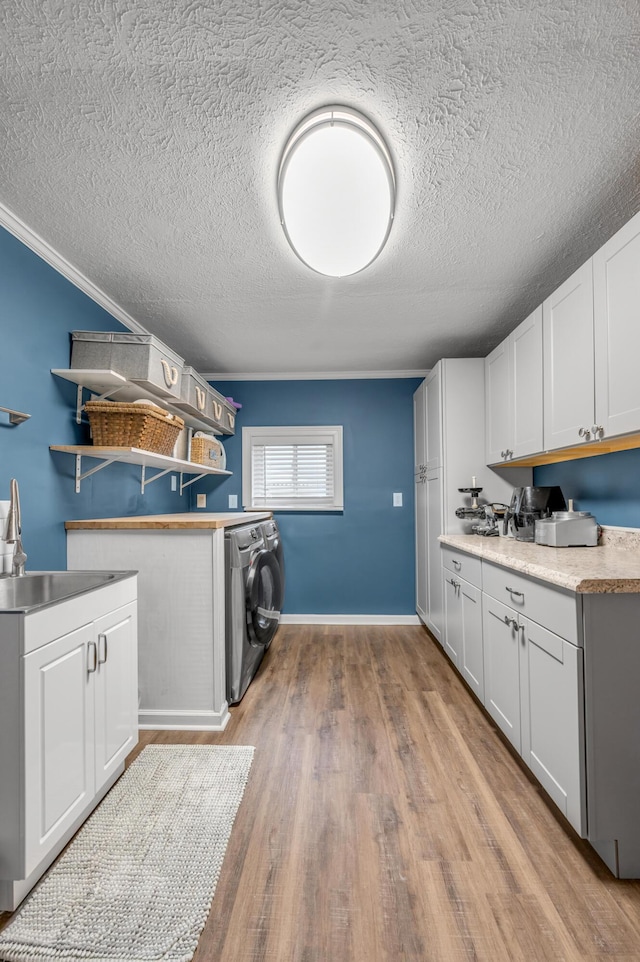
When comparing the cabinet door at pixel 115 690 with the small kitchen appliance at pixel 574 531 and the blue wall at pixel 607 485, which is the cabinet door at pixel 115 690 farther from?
the blue wall at pixel 607 485

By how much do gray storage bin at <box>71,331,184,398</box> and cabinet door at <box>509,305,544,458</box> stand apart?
79.6 inches

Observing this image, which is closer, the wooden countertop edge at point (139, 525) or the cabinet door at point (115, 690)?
the cabinet door at point (115, 690)

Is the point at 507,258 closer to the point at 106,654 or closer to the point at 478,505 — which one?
the point at 478,505

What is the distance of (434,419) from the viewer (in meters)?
3.57

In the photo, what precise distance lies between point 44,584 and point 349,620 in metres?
2.91

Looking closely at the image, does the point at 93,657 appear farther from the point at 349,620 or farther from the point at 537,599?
the point at 349,620

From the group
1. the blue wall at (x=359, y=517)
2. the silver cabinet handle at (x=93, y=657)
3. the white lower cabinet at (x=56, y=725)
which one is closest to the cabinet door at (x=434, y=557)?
the blue wall at (x=359, y=517)

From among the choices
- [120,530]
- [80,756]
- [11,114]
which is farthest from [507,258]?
[80,756]

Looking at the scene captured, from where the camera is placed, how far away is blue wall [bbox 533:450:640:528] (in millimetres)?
2291

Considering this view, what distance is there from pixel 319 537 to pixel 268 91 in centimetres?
342

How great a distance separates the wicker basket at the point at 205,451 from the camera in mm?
3553

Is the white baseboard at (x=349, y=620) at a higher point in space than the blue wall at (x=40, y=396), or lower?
lower

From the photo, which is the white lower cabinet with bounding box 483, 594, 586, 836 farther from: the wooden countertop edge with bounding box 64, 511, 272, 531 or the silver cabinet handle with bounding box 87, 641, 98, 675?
the silver cabinet handle with bounding box 87, 641, 98, 675

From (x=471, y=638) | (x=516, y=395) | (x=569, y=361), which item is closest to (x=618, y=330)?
(x=569, y=361)
